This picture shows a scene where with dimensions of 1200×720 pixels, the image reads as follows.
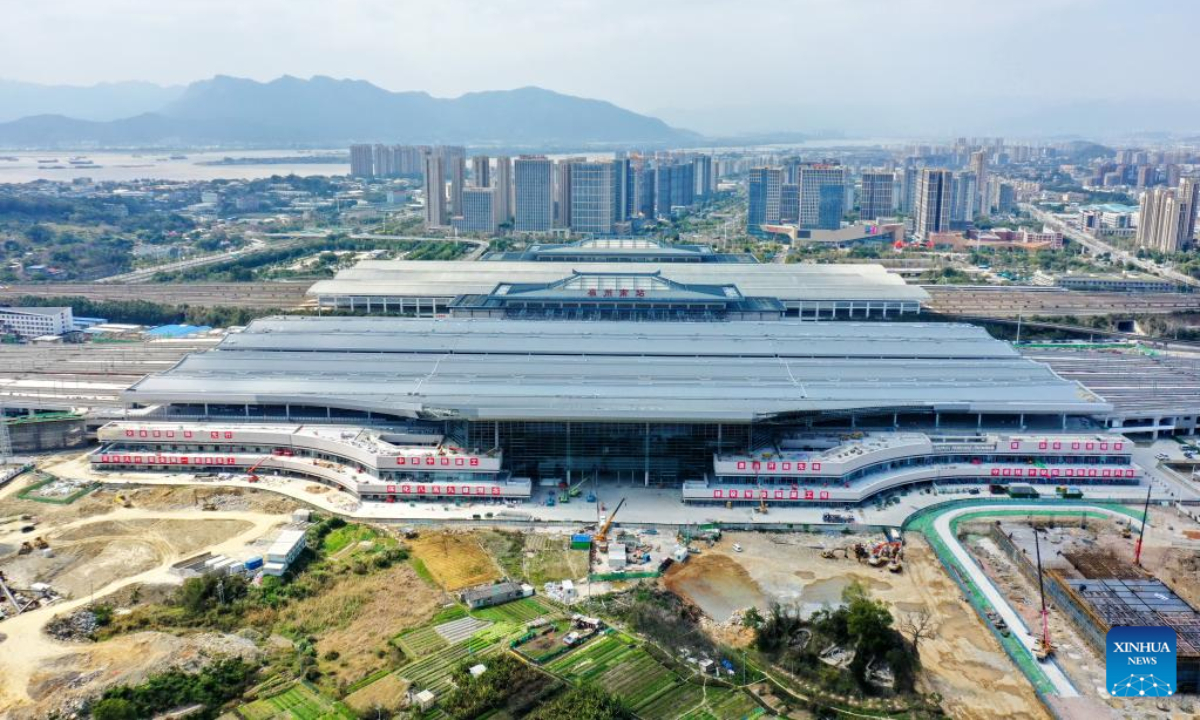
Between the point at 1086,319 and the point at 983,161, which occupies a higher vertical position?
the point at 983,161

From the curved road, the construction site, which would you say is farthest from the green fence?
the construction site

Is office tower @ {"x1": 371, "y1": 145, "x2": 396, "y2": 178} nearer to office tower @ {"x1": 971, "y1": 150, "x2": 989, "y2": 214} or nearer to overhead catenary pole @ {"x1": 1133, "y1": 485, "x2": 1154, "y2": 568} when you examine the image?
office tower @ {"x1": 971, "y1": 150, "x2": 989, "y2": 214}

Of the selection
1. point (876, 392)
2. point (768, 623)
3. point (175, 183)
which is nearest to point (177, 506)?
point (768, 623)

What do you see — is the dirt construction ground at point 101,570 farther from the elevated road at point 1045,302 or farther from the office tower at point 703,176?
the office tower at point 703,176

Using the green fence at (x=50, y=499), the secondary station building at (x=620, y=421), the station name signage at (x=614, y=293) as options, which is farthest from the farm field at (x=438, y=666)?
the station name signage at (x=614, y=293)

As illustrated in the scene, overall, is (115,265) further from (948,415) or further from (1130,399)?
(1130,399)
